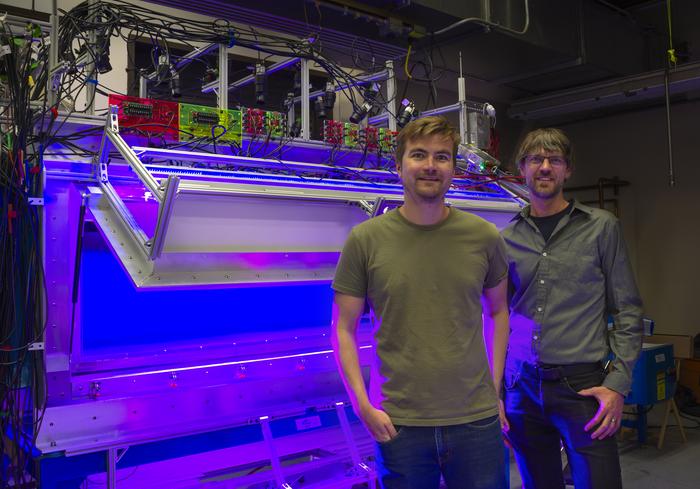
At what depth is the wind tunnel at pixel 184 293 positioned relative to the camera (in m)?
1.88

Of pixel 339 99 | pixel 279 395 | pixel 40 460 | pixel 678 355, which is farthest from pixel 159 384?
pixel 678 355

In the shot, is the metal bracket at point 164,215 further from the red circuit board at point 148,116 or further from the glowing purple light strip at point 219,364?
the red circuit board at point 148,116

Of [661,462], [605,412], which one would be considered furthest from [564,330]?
[661,462]

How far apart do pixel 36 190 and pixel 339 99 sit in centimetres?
299

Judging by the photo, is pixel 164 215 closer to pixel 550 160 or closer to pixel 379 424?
pixel 379 424

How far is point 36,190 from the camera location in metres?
2.03

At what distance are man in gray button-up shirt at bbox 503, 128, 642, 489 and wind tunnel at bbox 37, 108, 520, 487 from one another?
67 centimetres

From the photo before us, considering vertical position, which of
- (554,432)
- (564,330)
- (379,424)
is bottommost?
(554,432)

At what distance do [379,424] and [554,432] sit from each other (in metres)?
0.71

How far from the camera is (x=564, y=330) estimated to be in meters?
1.72

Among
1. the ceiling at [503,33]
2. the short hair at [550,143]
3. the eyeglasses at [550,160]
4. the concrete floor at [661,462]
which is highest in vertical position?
the ceiling at [503,33]

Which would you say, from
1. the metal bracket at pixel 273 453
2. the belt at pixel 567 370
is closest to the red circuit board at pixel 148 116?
the metal bracket at pixel 273 453

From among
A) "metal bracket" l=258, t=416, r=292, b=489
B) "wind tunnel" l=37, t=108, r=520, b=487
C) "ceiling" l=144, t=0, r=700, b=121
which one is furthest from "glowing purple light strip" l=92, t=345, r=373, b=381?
"ceiling" l=144, t=0, r=700, b=121

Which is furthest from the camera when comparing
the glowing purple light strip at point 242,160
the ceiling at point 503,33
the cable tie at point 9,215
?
the ceiling at point 503,33
